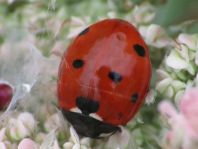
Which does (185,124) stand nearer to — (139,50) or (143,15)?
(139,50)

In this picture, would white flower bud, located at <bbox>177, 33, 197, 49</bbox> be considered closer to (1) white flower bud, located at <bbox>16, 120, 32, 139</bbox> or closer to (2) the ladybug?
(2) the ladybug

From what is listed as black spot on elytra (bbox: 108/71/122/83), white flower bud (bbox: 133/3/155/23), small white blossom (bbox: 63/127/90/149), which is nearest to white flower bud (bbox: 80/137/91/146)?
small white blossom (bbox: 63/127/90/149)

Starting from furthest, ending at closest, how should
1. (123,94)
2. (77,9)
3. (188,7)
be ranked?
(77,9) → (188,7) → (123,94)

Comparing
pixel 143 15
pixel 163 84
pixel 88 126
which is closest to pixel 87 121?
pixel 88 126

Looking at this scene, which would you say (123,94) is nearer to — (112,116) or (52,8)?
(112,116)

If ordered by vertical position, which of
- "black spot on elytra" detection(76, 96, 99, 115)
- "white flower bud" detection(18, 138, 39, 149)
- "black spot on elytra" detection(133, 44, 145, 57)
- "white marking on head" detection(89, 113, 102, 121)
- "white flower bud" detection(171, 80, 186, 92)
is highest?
"black spot on elytra" detection(133, 44, 145, 57)

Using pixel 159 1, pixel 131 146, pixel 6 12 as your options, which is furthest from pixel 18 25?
pixel 131 146
